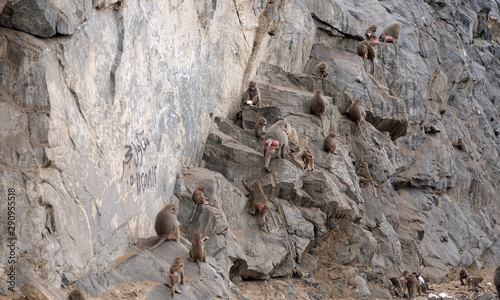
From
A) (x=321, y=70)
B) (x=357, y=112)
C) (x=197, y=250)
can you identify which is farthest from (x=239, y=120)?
(x=197, y=250)

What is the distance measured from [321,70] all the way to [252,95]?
14.8 ft

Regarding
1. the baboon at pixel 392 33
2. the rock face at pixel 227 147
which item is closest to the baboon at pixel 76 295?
the rock face at pixel 227 147

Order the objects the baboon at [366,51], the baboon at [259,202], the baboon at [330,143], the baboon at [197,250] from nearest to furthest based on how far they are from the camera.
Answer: the baboon at [197,250] < the baboon at [259,202] < the baboon at [330,143] < the baboon at [366,51]

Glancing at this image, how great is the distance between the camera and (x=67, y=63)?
35.9 feet

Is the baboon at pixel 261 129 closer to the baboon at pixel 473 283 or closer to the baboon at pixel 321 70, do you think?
the baboon at pixel 321 70

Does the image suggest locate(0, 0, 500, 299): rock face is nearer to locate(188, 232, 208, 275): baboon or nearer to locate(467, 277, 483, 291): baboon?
locate(188, 232, 208, 275): baboon

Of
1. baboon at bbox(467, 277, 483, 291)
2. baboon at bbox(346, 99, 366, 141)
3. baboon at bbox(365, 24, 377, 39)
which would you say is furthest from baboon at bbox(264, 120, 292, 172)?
baboon at bbox(467, 277, 483, 291)

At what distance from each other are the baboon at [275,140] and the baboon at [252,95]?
209 centimetres

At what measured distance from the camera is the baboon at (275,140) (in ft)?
59.5

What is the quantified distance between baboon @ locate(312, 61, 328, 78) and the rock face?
0.51m

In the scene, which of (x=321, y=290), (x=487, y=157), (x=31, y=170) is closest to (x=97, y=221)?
(x=31, y=170)

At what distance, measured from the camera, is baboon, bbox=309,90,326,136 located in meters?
21.1

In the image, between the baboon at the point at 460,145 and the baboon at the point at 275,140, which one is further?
the baboon at the point at 460,145

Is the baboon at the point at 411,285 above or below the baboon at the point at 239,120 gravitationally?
below
